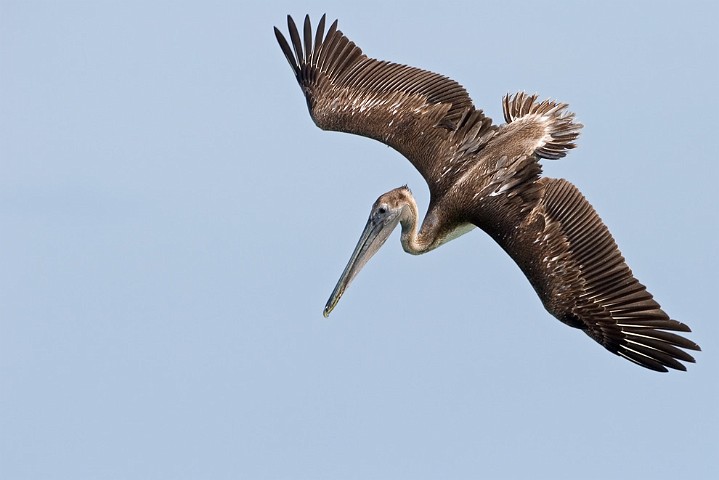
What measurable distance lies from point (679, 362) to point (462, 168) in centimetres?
359

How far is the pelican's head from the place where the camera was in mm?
18250

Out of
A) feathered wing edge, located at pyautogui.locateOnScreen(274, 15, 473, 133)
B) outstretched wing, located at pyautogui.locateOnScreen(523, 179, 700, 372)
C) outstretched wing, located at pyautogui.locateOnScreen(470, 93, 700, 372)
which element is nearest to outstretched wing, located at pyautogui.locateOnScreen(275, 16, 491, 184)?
feathered wing edge, located at pyautogui.locateOnScreen(274, 15, 473, 133)

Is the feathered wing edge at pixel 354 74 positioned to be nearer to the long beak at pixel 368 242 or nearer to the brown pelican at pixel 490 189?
the brown pelican at pixel 490 189

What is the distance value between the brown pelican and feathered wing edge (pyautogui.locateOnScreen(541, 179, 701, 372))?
10mm

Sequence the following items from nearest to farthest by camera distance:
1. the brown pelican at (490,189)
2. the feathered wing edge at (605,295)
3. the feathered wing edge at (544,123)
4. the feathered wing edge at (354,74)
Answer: the feathered wing edge at (605,295)
the brown pelican at (490,189)
the feathered wing edge at (544,123)
the feathered wing edge at (354,74)

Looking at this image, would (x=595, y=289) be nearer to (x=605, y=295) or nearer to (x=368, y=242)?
(x=605, y=295)

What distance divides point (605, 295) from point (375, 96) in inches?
177

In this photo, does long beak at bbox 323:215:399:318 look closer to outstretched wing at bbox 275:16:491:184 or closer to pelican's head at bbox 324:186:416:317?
pelican's head at bbox 324:186:416:317

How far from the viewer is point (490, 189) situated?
17.4 m

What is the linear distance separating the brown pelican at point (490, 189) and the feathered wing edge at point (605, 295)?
10 mm

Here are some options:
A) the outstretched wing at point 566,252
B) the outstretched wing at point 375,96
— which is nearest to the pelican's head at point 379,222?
the outstretched wing at point 375,96

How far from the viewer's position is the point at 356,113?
19.3 m

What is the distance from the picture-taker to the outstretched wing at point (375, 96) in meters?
18.7

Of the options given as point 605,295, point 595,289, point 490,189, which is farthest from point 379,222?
point 605,295
